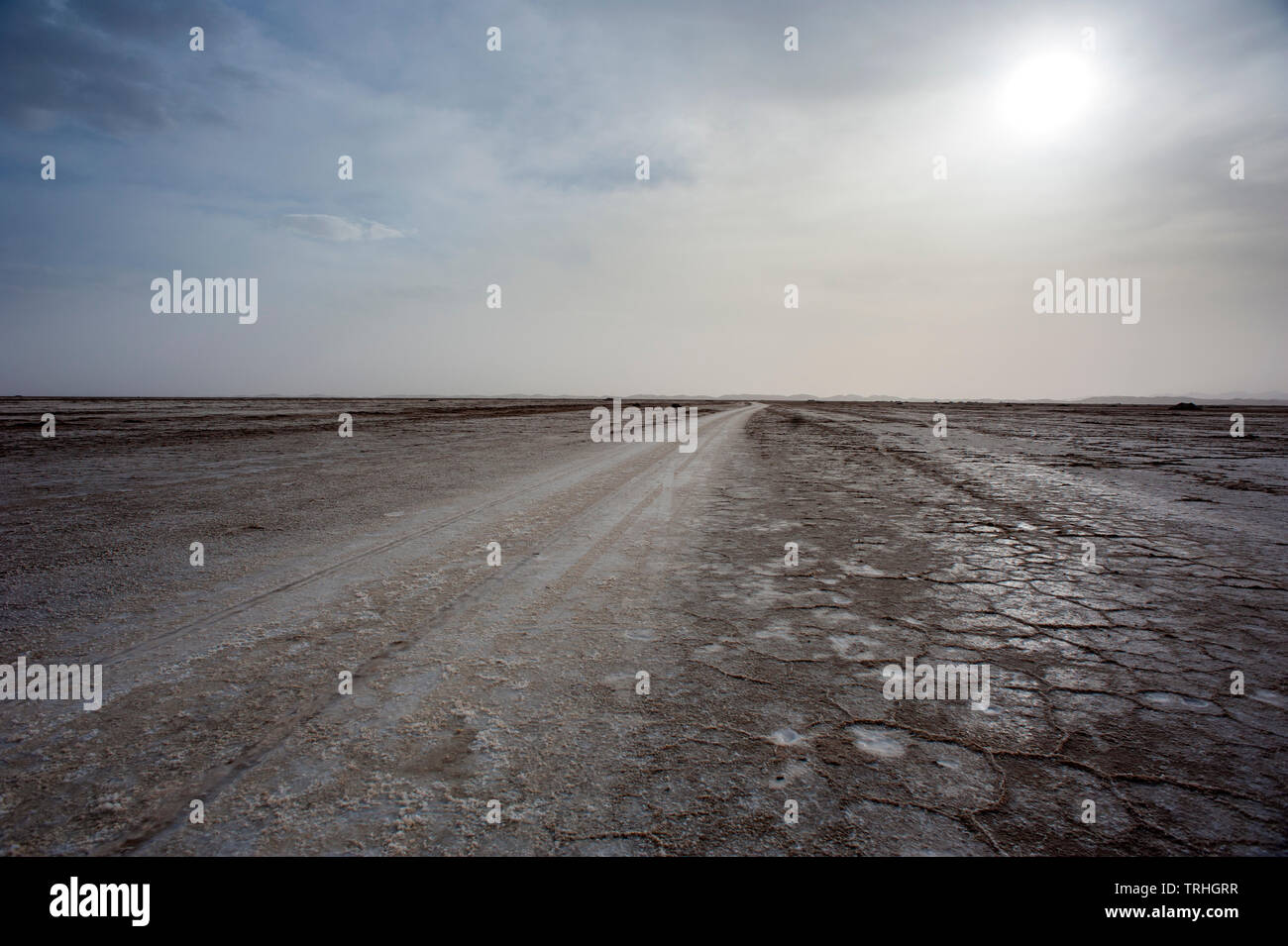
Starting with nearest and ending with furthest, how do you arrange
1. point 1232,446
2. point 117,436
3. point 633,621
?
point 633,621
point 1232,446
point 117,436

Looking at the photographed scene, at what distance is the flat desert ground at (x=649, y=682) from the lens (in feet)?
5.62

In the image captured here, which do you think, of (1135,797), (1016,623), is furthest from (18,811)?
(1016,623)

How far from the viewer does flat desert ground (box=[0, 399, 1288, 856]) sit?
67.5 inches

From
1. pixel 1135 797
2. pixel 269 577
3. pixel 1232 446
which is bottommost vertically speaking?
pixel 1135 797

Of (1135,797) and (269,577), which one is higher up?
(269,577)

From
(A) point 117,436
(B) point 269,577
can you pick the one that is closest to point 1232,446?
(B) point 269,577

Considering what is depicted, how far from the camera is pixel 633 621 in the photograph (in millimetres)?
3291

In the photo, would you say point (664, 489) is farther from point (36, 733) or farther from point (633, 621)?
point (36, 733)

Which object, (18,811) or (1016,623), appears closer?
(18,811)

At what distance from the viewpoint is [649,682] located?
2592mm

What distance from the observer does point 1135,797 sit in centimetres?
183

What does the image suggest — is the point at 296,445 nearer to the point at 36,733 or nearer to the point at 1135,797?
the point at 36,733

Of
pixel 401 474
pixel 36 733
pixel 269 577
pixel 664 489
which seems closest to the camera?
pixel 36 733

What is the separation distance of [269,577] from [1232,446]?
19703 millimetres
